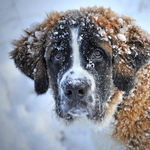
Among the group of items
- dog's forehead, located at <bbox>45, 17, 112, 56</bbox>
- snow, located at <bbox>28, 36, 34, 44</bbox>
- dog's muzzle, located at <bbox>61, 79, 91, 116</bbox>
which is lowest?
dog's muzzle, located at <bbox>61, 79, 91, 116</bbox>

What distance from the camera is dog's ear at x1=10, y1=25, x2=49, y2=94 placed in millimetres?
2240

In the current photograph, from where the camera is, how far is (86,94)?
1758 millimetres

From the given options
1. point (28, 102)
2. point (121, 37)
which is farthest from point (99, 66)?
point (28, 102)

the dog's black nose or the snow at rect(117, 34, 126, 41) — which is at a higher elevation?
the snow at rect(117, 34, 126, 41)

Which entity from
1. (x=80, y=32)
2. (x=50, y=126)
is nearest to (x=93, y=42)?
(x=80, y=32)

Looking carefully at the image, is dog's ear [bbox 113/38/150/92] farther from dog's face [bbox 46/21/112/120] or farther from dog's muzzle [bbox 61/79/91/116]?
dog's muzzle [bbox 61/79/91/116]

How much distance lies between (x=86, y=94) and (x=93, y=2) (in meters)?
3.47

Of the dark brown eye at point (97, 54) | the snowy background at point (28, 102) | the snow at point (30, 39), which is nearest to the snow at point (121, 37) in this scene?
the dark brown eye at point (97, 54)

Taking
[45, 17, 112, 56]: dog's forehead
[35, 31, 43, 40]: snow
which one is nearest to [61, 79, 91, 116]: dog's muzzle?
[45, 17, 112, 56]: dog's forehead

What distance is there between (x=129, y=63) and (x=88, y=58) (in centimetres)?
51

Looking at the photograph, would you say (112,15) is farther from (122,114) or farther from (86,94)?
(122,114)

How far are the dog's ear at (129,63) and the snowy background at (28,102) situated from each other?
94 cm

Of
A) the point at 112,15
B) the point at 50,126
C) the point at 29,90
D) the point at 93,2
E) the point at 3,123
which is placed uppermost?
the point at 93,2

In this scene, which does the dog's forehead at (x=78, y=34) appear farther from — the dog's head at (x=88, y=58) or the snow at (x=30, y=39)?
the snow at (x=30, y=39)
